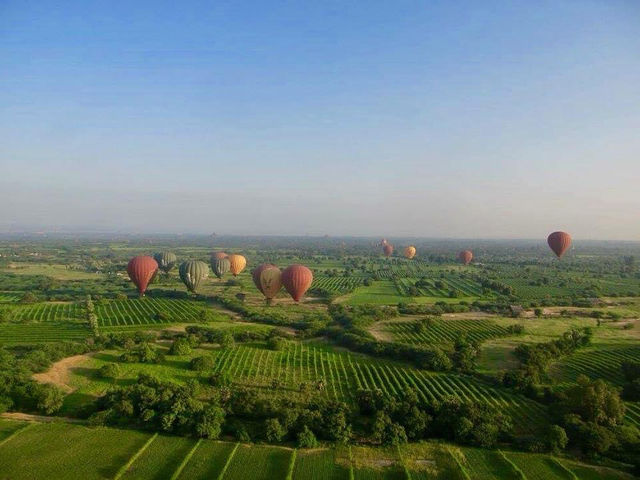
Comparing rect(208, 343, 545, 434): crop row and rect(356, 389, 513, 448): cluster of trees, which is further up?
rect(356, 389, 513, 448): cluster of trees

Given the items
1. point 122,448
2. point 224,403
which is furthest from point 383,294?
point 122,448

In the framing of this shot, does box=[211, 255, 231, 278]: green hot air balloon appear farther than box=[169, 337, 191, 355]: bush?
Yes

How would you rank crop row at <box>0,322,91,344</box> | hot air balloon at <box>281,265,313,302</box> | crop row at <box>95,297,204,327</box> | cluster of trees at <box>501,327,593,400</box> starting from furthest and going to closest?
hot air balloon at <box>281,265,313,302</box> → crop row at <box>95,297,204,327</box> → crop row at <box>0,322,91,344</box> → cluster of trees at <box>501,327,593,400</box>

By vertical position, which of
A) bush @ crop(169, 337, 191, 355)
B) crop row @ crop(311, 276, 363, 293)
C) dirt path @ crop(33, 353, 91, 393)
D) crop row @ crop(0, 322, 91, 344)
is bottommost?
crop row @ crop(0, 322, 91, 344)

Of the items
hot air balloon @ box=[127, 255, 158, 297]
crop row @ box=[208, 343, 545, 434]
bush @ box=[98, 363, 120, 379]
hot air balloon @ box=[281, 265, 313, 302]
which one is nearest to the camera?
crop row @ box=[208, 343, 545, 434]

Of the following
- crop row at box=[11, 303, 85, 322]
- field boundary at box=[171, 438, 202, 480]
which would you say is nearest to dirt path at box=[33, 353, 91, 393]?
field boundary at box=[171, 438, 202, 480]

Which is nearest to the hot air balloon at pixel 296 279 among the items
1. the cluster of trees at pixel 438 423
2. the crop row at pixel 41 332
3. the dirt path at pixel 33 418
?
the crop row at pixel 41 332

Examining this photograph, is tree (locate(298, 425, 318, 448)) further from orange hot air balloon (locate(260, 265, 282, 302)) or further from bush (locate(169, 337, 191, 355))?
orange hot air balloon (locate(260, 265, 282, 302))

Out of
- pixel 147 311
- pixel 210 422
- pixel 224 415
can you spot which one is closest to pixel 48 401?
pixel 210 422
